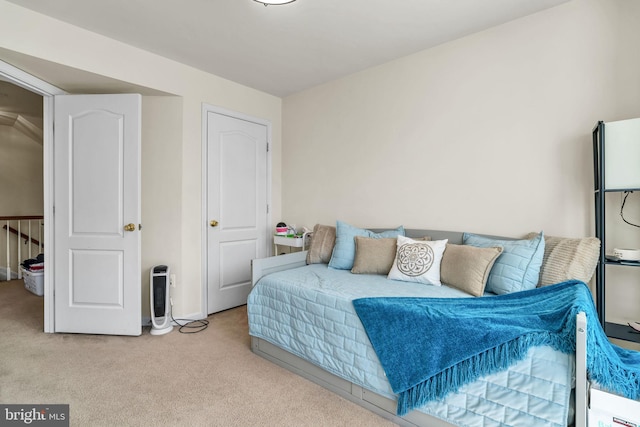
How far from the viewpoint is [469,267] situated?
2111mm

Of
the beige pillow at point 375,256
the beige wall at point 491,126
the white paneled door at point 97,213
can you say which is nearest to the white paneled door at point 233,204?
the white paneled door at point 97,213

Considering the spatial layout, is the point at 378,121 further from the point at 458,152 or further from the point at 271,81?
the point at 271,81

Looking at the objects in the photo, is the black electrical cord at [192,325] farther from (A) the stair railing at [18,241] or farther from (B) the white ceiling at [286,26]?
(A) the stair railing at [18,241]

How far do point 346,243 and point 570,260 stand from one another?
1574 mm

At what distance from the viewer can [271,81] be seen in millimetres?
3516

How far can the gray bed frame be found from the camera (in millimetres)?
1166

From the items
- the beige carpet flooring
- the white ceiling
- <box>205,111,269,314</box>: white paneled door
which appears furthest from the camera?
<box>205,111,269,314</box>: white paneled door

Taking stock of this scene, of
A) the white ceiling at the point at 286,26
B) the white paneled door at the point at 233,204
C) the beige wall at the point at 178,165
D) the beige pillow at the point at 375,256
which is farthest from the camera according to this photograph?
the white paneled door at the point at 233,204

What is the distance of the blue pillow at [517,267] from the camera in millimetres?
1991

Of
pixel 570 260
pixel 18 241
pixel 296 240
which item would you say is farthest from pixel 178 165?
pixel 18 241

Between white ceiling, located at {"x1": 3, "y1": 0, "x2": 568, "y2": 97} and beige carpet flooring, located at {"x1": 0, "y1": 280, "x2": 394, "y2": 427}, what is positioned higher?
white ceiling, located at {"x1": 3, "y1": 0, "x2": 568, "y2": 97}

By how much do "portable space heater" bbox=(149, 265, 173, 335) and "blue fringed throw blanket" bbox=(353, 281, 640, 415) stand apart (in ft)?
6.54

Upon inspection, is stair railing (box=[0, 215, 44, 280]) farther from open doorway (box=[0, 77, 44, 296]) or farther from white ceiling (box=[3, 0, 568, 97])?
white ceiling (box=[3, 0, 568, 97])

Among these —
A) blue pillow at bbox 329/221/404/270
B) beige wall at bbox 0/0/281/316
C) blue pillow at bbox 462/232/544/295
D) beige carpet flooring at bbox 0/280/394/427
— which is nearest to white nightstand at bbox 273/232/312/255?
blue pillow at bbox 329/221/404/270
